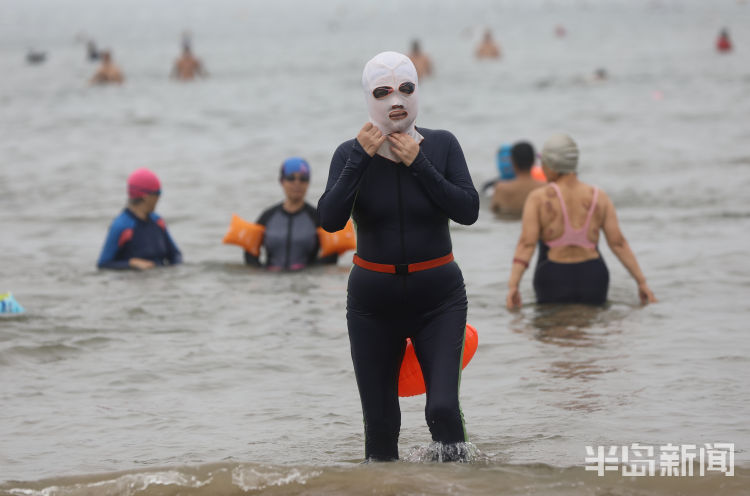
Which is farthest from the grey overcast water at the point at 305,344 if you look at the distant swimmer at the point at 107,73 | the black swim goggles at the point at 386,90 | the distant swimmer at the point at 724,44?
the distant swimmer at the point at 724,44

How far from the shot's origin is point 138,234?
34.4 feet

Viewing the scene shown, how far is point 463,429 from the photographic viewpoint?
5.04 m

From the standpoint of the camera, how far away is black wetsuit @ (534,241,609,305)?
8.76 metres

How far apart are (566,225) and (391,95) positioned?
4.04 metres

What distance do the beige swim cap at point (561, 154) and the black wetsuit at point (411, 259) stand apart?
3420mm

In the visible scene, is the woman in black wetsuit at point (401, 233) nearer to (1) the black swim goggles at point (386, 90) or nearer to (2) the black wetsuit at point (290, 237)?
(1) the black swim goggles at point (386, 90)

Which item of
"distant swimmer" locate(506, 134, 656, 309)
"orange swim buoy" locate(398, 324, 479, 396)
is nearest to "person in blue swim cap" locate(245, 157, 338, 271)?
"distant swimmer" locate(506, 134, 656, 309)

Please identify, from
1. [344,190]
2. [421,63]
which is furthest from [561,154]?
[421,63]

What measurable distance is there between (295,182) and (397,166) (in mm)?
5337

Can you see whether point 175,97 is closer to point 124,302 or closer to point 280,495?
point 124,302

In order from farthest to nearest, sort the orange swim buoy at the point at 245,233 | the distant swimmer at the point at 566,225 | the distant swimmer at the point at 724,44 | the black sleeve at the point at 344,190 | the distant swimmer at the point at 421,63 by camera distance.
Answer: the distant swimmer at the point at 724,44 → the distant swimmer at the point at 421,63 → the orange swim buoy at the point at 245,233 → the distant swimmer at the point at 566,225 → the black sleeve at the point at 344,190

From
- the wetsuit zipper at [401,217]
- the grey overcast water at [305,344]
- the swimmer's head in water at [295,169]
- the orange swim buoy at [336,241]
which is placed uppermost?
the swimmer's head in water at [295,169]

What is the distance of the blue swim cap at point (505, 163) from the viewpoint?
1430cm

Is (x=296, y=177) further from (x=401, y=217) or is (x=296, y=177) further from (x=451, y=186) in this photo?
(x=451, y=186)
